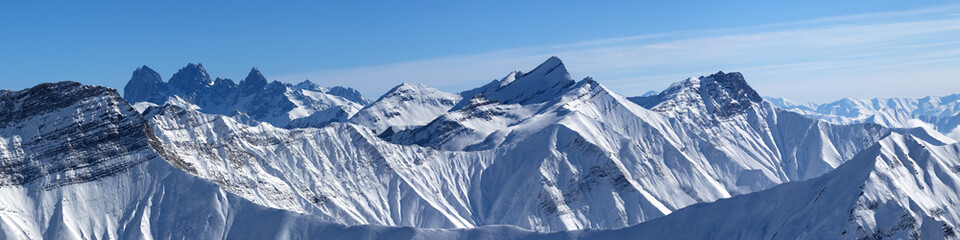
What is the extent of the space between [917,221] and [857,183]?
14242 mm

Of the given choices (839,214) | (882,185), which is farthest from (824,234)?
(882,185)

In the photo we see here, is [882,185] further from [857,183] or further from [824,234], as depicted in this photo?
[824,234]

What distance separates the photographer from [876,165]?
654ft

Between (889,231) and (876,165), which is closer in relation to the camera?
(889,231)

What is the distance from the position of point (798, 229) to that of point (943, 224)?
26.7 meters

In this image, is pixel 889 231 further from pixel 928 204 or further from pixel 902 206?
pixel 928 204

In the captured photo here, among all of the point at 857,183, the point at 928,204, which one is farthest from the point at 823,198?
the point at 928,204

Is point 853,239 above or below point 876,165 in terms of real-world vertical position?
below

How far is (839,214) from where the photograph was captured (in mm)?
190000

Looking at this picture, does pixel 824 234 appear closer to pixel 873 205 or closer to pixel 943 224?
pixel 873 205

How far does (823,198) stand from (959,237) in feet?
85.1

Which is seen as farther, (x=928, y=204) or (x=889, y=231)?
(x=928, y=204)

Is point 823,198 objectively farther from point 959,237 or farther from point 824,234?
point 959,237

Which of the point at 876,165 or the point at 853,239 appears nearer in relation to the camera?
the point at 853,239
